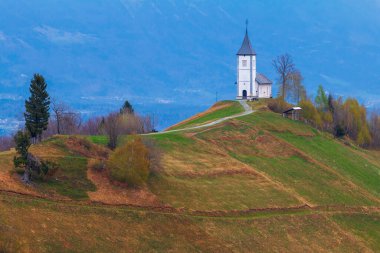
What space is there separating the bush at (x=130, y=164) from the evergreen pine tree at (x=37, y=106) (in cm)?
630

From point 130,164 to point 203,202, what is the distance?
258 inches

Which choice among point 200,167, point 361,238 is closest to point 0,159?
point 200,167

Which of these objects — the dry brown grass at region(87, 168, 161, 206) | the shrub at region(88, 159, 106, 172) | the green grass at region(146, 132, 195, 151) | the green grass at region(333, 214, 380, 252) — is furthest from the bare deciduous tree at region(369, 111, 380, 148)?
the dry brown grass at region(87, 168, 161, 206)

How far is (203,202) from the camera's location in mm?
59125

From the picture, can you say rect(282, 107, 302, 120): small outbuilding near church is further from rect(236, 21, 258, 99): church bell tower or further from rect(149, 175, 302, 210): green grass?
rect(149, 175, 302, 210): green grass

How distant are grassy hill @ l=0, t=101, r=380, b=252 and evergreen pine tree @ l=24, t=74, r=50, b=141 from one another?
6.70 feet

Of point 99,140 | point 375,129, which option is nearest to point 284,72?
point 375,129

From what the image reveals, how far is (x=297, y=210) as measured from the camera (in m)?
64.0

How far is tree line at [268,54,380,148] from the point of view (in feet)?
366

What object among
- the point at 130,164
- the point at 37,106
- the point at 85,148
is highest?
the point at 37,106

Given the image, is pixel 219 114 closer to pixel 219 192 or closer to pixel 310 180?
pixel 310 180

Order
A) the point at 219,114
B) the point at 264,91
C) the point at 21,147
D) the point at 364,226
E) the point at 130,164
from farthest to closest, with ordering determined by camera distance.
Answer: the point at 264,91 → the point at 219,114 → the point at 364,226 → the point at 130,164 → the point at 21,147

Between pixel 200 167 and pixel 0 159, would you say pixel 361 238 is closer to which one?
pixel 200 167

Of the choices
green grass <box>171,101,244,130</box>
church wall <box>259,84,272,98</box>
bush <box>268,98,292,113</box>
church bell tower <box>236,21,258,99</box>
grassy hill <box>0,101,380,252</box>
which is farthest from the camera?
church wall <box>259,84,272,98</box>
